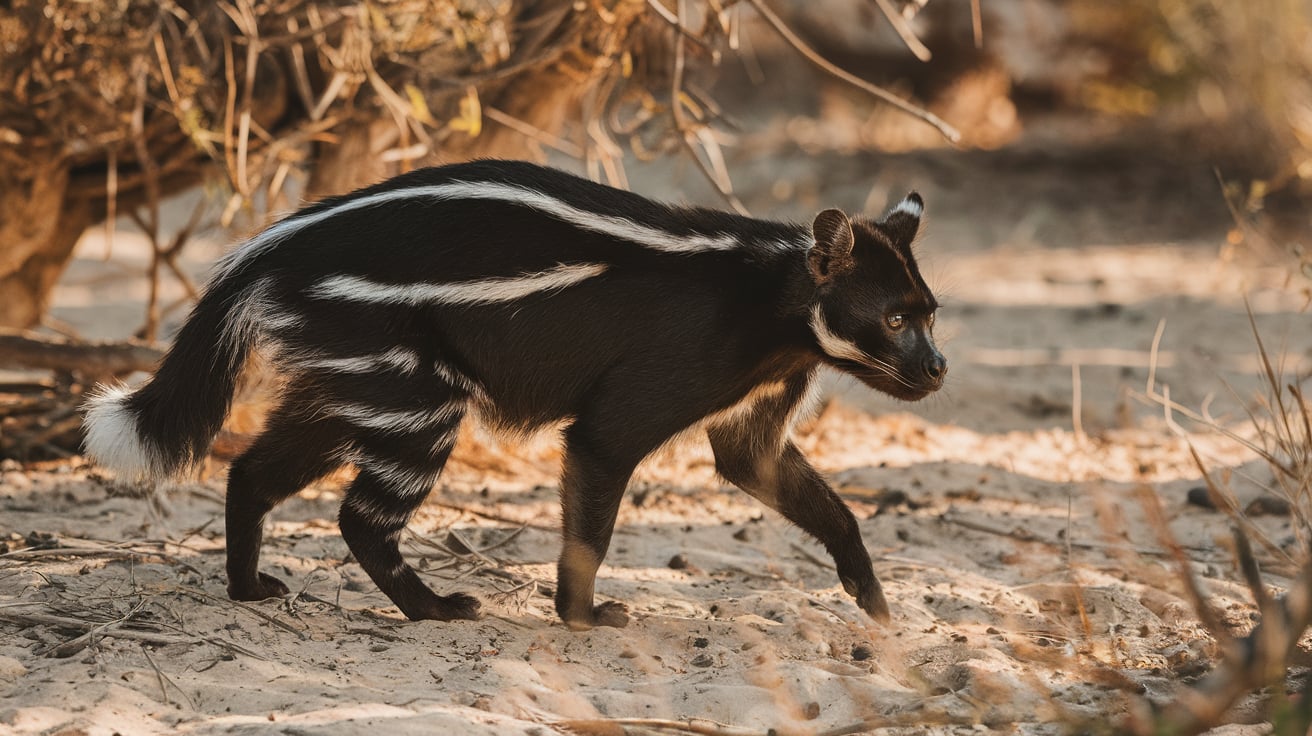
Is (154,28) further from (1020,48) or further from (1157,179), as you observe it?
(1020,48)

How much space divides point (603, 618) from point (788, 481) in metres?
0.86

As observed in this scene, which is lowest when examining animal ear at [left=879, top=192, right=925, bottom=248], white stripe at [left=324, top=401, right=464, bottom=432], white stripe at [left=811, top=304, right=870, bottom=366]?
white stripe at [left=324, top=401, right=464, bottom=432]

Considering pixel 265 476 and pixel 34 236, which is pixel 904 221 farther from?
pixel 34 236

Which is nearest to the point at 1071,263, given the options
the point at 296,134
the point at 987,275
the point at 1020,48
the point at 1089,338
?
the point at 987,275

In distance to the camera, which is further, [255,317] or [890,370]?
[890,370]

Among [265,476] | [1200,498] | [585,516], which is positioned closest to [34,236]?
[265,476]

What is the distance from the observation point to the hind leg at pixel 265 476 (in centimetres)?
485

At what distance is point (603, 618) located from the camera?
4941mm

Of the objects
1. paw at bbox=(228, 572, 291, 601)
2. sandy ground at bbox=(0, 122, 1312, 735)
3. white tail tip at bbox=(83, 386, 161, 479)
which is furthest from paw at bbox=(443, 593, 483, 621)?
white tail tip at bbox=(83, 386, 161, 479)

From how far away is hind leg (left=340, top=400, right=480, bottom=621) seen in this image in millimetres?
4715

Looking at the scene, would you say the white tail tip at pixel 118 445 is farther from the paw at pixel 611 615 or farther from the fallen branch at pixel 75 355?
the fallen branch at pixel 75 355

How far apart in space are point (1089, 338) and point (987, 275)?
1634 mm

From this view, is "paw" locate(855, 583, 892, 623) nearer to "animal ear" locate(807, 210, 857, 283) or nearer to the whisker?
the whisker

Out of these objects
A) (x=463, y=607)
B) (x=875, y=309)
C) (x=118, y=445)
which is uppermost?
(x=875, y=309)
